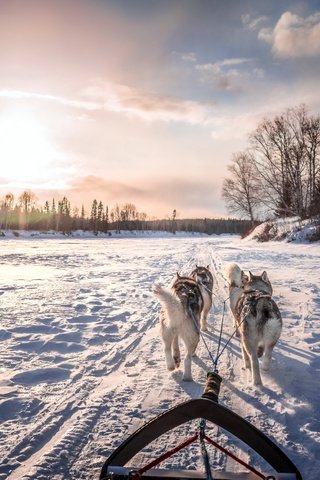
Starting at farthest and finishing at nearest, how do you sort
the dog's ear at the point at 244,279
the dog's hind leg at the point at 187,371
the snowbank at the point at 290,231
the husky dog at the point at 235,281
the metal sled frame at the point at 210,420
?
1. the snowbank at the point at 290,231
2. the husky dog at the point at 235,281
3. the dog's ear at the point at 244,279
4. the dog's hind leg at the point at 187,371
5. the metal sled frame at the point at 210,420

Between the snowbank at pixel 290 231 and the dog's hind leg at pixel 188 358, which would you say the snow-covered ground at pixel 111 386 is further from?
the snowbank at pixel 290 231

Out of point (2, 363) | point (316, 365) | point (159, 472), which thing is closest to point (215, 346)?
point (316, 365)

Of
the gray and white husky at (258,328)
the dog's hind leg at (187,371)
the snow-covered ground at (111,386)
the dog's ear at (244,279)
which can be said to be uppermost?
the dog's ear at (244,279)

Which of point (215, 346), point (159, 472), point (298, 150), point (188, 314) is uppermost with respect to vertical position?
point (298, 150)

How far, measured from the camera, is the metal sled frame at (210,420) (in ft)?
5.36

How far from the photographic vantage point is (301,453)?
2.68m

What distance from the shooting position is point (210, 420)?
1632 millimetres

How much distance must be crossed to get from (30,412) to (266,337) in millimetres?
2525

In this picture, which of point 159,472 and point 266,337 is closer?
point 159,472

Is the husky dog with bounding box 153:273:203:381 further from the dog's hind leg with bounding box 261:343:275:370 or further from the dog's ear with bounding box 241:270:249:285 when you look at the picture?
the dog's ear with bounding box 241:270:249:285

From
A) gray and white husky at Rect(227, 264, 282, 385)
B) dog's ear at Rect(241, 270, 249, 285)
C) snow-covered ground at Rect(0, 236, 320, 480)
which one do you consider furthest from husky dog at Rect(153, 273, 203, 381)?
dog's ear at Rect(241, 270, 249, 285)

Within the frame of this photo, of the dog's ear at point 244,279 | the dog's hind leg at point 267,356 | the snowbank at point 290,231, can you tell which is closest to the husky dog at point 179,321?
the dog's hind leg at point 267,356

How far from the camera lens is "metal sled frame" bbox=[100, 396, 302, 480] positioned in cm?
163

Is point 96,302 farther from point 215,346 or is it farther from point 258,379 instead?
point 258,379
